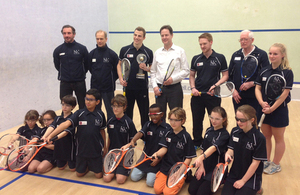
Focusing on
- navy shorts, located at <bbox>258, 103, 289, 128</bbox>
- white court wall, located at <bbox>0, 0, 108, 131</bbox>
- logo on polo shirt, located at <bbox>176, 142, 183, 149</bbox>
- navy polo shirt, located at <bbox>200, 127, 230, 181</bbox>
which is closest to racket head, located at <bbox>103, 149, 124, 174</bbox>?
logo on polo shirt, located at <bbox>176, 142, 183, 149</bbox>

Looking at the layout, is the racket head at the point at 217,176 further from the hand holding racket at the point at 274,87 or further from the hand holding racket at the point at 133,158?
the hand holding racket at the point at 274,87

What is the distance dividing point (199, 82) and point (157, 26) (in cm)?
462

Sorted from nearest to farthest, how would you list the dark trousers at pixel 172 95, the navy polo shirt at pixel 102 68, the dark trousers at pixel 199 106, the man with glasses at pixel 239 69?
the man with glasses at pixel 239 69, the dark trousers at pixel 199 106, the dark trousers at pixel 172 95, the navy polo shirt at pixel 102 68

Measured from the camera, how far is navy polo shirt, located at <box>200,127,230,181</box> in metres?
2.62

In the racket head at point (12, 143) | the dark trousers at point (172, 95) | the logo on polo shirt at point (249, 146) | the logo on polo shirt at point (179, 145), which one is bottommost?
the racket head at point (12, 143)

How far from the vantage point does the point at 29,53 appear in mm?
5223

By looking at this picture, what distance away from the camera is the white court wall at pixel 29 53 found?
471 cm

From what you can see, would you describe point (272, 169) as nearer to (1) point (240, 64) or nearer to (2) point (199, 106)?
(2) point (199, 106)

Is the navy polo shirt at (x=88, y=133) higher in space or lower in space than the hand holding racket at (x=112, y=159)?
higher

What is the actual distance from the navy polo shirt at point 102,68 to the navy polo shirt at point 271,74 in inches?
81.3

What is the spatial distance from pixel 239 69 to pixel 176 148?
51.0 inches

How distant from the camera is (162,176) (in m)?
2.78

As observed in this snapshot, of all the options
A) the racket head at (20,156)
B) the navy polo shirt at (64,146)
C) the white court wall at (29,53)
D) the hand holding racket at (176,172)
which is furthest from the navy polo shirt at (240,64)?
the white court wall at (29,53)

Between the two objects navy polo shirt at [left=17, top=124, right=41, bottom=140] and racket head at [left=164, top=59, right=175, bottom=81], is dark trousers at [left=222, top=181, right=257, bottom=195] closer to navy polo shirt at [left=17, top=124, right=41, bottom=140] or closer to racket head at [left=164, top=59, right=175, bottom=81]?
racket head at [left=164, top=59, right=175, bottom=81]
